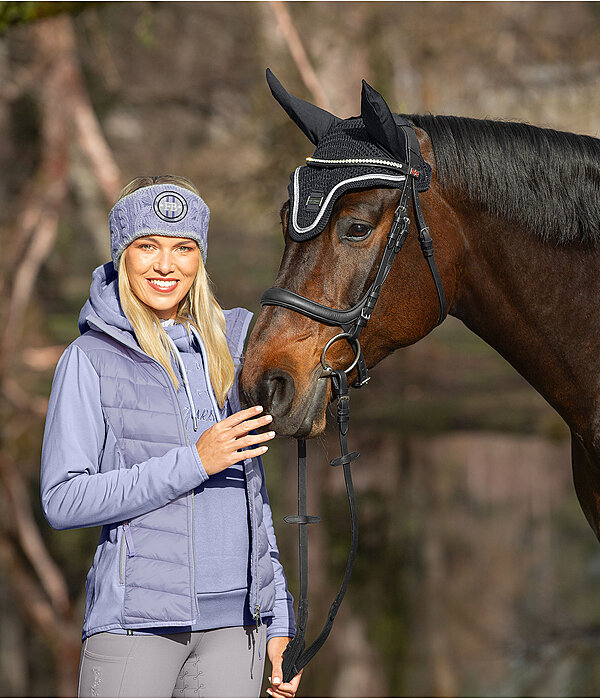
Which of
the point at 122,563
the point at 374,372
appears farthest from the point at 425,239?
the point at 374,372

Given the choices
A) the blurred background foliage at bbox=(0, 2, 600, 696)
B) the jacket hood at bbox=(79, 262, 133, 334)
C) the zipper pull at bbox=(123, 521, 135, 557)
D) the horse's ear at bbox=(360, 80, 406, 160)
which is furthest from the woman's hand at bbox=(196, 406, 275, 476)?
the blurred background foliage at bbox=(0, 2, 600, 696)

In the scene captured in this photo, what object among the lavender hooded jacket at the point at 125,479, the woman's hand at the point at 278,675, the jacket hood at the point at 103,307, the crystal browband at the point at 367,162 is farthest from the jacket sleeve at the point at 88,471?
the crystal browband at the point at 367,162

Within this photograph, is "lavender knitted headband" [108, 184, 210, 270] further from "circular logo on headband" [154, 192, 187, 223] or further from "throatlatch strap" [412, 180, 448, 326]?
"throatlatch strap" [412, 180, 448, 326]

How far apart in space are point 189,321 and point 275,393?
11.0 inches

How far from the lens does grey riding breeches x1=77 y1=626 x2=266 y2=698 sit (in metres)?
1.56

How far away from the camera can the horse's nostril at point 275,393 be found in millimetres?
1693

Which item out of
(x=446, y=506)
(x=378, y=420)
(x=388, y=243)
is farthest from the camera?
(x=378, y=420)

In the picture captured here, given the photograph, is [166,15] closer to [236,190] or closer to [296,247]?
[236,190]

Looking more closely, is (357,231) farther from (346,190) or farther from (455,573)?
(455,573)

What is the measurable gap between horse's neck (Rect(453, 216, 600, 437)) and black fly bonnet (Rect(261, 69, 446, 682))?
0.60 feet

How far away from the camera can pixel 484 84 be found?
380 inches

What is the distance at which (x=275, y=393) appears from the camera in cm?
170

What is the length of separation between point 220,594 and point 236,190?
8537 millimetres

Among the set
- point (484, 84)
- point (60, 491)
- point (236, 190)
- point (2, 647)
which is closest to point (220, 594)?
point (60, 491)
